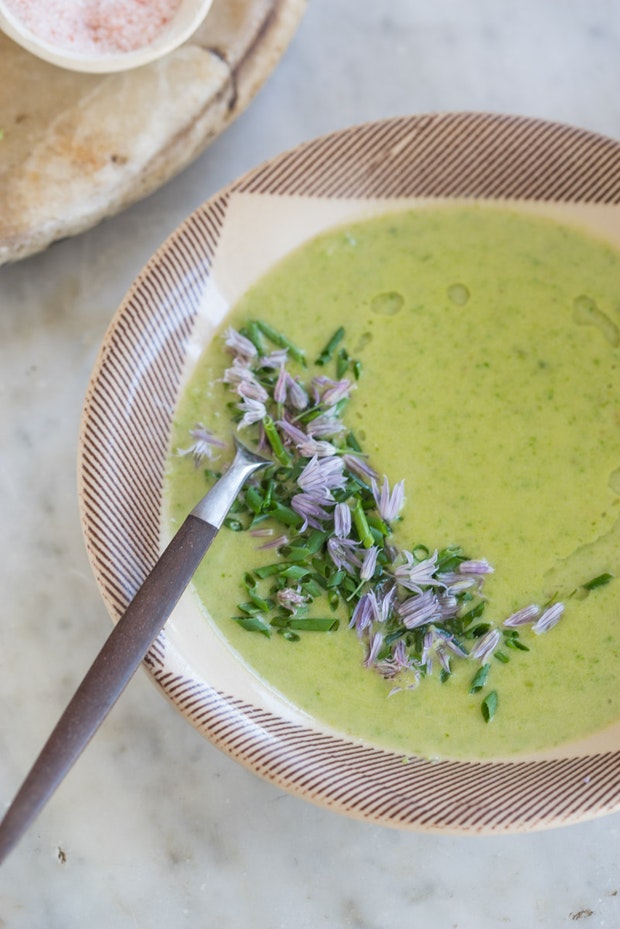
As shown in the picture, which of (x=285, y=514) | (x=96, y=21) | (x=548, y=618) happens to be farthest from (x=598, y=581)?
(x=96, y=21)

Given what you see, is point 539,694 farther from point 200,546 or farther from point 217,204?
point 217,204

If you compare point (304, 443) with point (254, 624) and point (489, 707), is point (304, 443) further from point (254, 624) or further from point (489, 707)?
point (489, 707)

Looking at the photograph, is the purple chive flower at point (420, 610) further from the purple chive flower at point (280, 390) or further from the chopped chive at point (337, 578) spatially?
the purple chive flower at point (280, 390)

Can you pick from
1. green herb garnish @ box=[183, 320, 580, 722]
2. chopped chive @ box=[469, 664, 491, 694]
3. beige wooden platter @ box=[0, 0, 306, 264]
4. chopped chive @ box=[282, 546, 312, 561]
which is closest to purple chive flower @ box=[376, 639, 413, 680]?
green herb garnish @ box=[183, 320, 580, 722]

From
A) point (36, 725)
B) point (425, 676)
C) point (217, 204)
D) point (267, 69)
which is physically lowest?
point (36, 725)

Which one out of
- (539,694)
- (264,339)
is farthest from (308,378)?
(539,694)

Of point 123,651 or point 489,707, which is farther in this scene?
point 489,707
